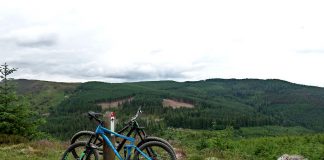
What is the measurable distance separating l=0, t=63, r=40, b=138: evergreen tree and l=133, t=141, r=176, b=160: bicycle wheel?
1546cm

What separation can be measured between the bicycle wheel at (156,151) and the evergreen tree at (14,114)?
1546 cm

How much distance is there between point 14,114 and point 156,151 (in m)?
16.3

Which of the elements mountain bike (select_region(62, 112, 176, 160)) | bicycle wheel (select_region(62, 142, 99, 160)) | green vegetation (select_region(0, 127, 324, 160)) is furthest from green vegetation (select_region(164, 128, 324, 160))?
mountain bike (select_region(62, 112, 176, 160))

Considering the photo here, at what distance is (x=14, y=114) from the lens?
22.4 metres

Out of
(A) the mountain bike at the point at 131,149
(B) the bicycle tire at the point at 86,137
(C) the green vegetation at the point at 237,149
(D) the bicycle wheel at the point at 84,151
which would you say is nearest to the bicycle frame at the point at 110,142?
(A) the mountain bike at the point at 131,149

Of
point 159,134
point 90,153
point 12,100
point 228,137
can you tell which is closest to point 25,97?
point 12,100

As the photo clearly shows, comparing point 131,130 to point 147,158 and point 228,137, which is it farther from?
point 228,137

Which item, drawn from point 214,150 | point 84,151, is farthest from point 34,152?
point 214,150

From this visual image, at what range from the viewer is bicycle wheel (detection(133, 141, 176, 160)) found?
28.8ft

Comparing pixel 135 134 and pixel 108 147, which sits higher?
pixel 135 134

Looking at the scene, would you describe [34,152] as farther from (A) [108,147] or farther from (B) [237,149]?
(B) [237,149]

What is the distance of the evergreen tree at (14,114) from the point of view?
72.4 feet

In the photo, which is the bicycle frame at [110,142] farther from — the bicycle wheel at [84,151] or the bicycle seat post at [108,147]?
the bicycle wheel at [84,151]

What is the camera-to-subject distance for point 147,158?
8.62 metres
